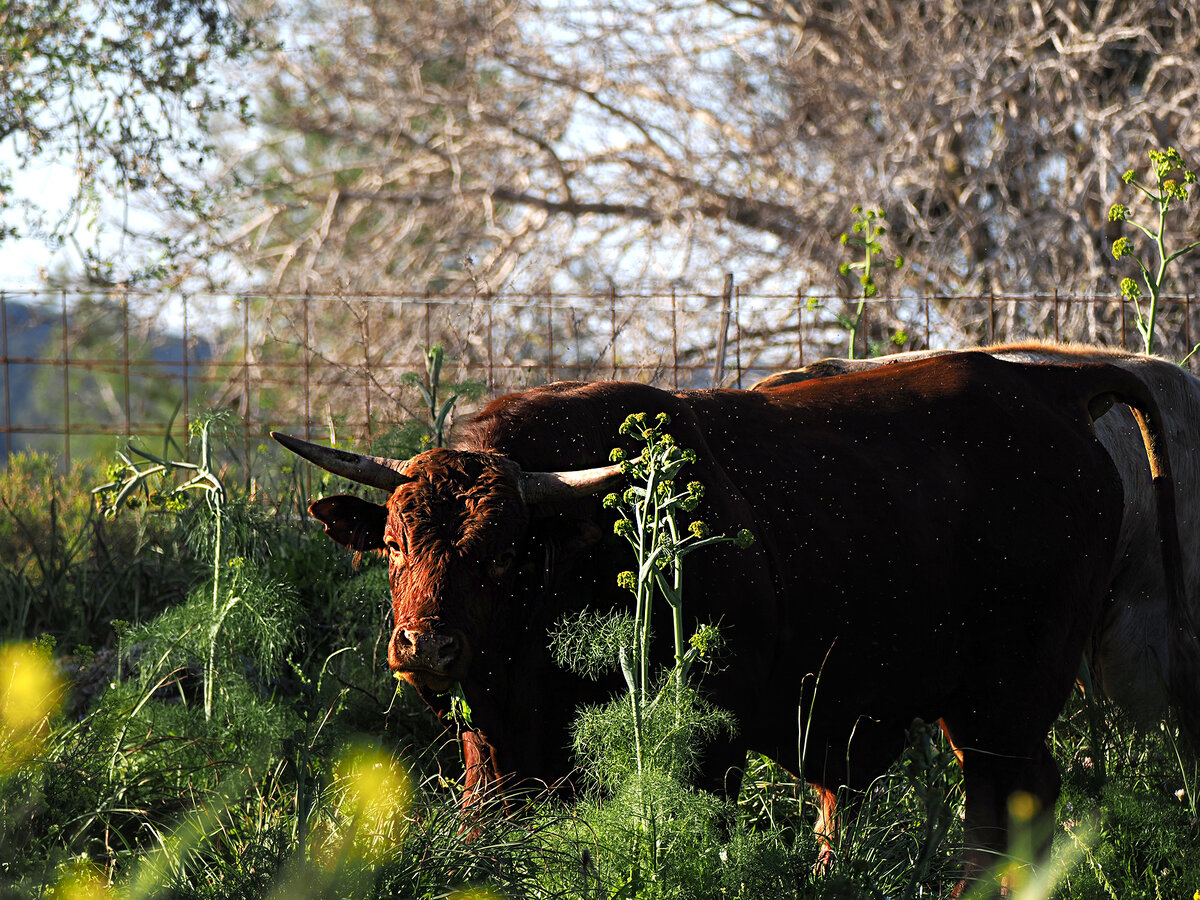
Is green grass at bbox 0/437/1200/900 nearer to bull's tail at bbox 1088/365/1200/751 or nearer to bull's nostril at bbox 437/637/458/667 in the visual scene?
bull's tail at bbox 1088/365/1200/751

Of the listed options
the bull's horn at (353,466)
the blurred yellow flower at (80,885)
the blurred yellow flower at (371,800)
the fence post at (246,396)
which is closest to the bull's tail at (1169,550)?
the bull's horn at (353,466)

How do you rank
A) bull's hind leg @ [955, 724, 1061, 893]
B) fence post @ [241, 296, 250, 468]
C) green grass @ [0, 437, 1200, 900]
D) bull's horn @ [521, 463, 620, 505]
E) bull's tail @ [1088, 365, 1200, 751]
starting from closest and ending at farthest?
green grass @ [0, 437, 1200, 900] → bull's horn @ [521, 463, 620, 505] → bull's hind leg @ [955, 724, 1061, 893] → bull's tail @ [1088, 365, 1200, 751] → fence post @ [241, 296, 250, 468]

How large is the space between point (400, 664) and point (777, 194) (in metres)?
11.9

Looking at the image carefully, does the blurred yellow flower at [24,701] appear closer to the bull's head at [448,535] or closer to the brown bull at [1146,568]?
the bull's head at [448,535]

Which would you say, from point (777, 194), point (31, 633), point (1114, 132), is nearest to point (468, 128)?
point (777, 194)

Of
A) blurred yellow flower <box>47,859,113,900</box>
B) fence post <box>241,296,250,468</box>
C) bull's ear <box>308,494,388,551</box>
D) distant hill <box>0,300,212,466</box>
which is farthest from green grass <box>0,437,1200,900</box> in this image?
distant hill <box>0,300,212,466</box>

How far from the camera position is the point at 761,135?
1388cm

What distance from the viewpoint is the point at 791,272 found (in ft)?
44.5

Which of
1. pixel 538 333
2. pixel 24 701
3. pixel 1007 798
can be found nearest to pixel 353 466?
pixel 24 701

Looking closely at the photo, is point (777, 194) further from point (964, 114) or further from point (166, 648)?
point (166, 648)

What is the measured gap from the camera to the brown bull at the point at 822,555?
11.6ft

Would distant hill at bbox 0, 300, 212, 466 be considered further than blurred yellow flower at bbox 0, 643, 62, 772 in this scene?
Yes

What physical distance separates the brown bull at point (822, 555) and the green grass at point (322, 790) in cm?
26

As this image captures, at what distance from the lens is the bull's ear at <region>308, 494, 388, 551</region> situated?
153 inches
